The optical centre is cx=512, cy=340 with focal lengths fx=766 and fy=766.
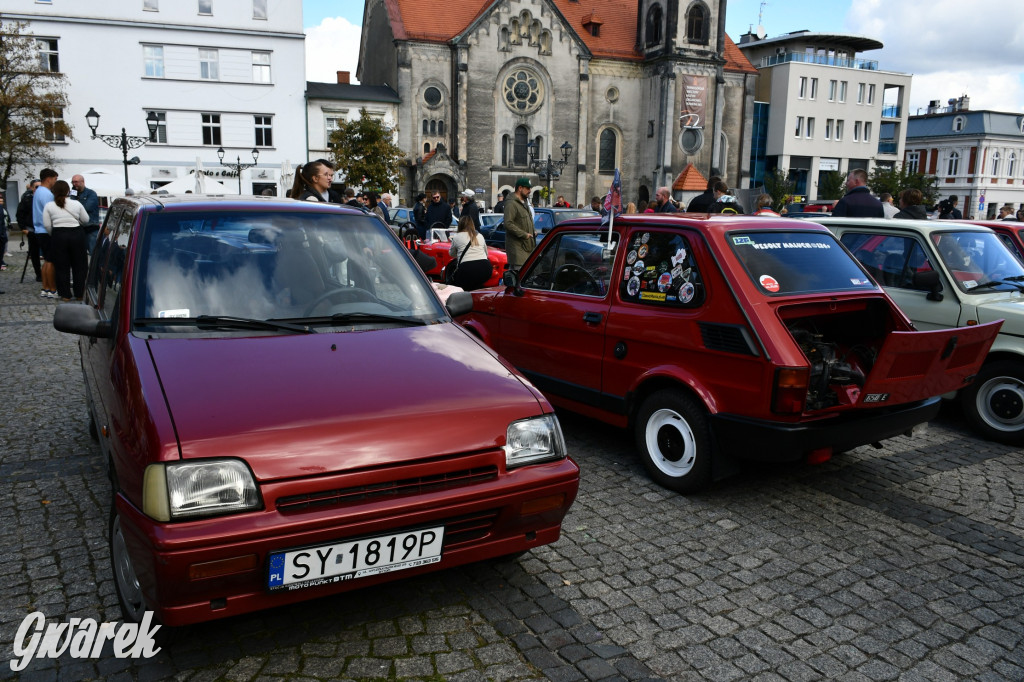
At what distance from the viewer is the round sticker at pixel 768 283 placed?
4715 mm

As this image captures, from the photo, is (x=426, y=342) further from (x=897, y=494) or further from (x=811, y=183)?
(x=811, y=183)

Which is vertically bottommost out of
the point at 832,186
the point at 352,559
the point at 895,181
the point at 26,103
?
the point at 352,559

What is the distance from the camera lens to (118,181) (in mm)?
26062

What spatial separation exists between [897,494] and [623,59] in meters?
57.2

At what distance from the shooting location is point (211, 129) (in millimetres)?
44281

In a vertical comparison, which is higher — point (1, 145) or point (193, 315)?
point (1, 145)

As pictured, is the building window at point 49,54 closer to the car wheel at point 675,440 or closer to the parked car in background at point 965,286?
the parked car in background at point 965,286

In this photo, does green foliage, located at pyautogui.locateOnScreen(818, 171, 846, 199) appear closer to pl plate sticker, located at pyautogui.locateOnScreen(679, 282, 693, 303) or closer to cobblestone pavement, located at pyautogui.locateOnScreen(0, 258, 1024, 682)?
pl plate sticker, located at pyautogui.locateOnScreen(679, 282, 693, 303)

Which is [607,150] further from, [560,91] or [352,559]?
[352,559]

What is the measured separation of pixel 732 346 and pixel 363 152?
141 ft

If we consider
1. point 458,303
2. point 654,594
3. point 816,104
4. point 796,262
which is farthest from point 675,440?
point 816,104

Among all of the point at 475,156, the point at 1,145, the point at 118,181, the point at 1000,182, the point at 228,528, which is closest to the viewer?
the point at 228,528

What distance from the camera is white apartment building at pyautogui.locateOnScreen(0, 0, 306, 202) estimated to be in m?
41.9

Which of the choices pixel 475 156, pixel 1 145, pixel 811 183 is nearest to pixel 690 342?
pixel 1 145
